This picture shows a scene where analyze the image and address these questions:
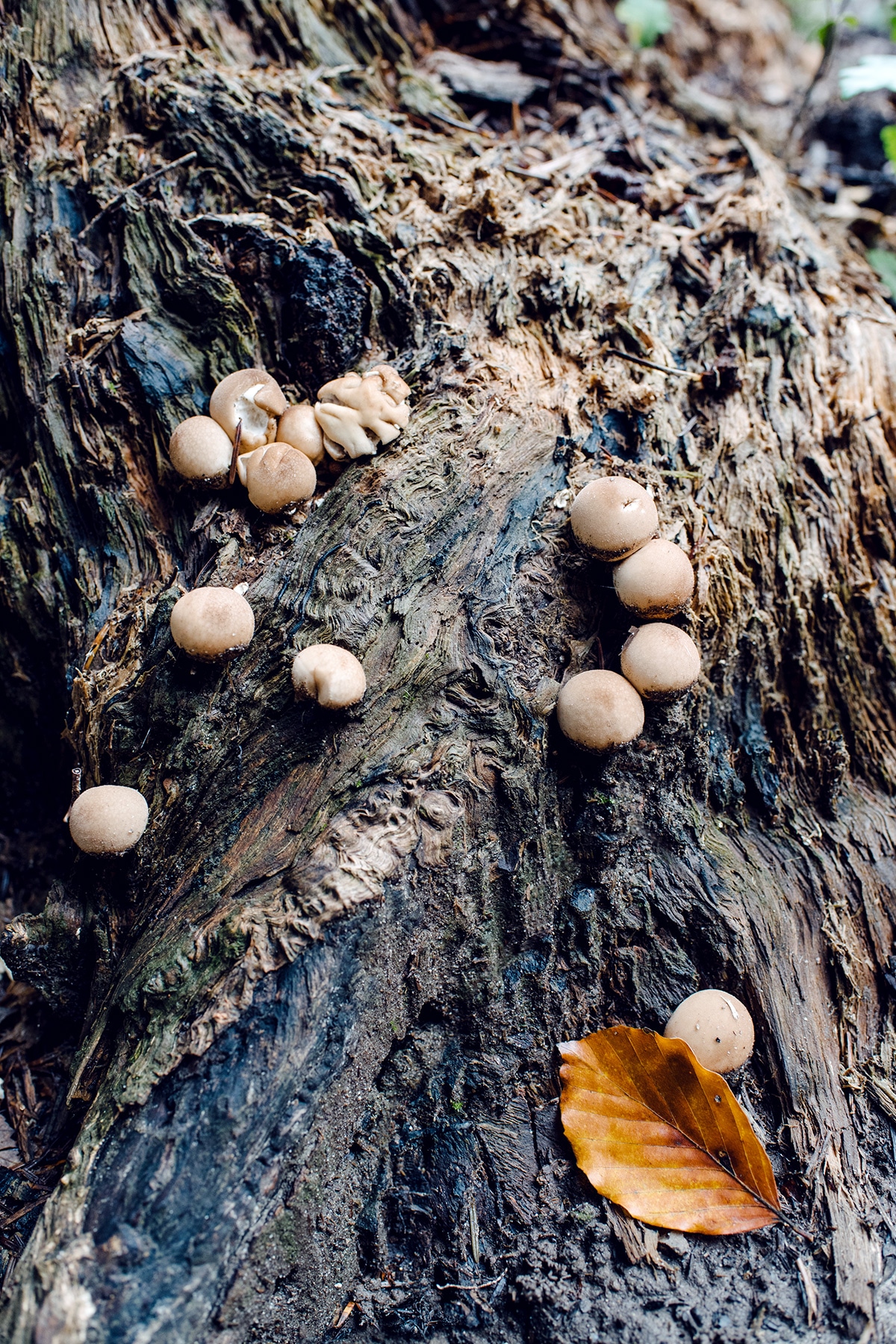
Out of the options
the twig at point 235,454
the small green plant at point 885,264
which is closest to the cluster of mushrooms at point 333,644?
the twig at point 235,454

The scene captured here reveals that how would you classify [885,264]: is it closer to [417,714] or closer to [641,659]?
[641,659]

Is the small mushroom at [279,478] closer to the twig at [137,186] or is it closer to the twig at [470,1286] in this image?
the twig at [137,186]

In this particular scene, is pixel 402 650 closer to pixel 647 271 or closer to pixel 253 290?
pixel 253 290

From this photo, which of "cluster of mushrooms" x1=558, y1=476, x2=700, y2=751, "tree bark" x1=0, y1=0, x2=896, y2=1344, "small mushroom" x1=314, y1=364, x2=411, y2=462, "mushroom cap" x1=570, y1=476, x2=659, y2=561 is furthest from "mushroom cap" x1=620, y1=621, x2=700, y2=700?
"small mushroom" x1=314, y1=364, x2=411, y2=462

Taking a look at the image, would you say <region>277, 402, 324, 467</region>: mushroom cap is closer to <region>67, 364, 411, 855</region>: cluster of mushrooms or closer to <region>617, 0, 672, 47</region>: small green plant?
<region>67, 364, 411, 855</region>: cluster of mushrooms

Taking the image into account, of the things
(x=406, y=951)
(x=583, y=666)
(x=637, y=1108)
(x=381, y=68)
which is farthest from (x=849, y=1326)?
(x=381, y=68)

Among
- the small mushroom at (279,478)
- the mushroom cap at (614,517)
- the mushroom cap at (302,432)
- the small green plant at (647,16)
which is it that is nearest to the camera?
the mushroom cap at (614,517)
